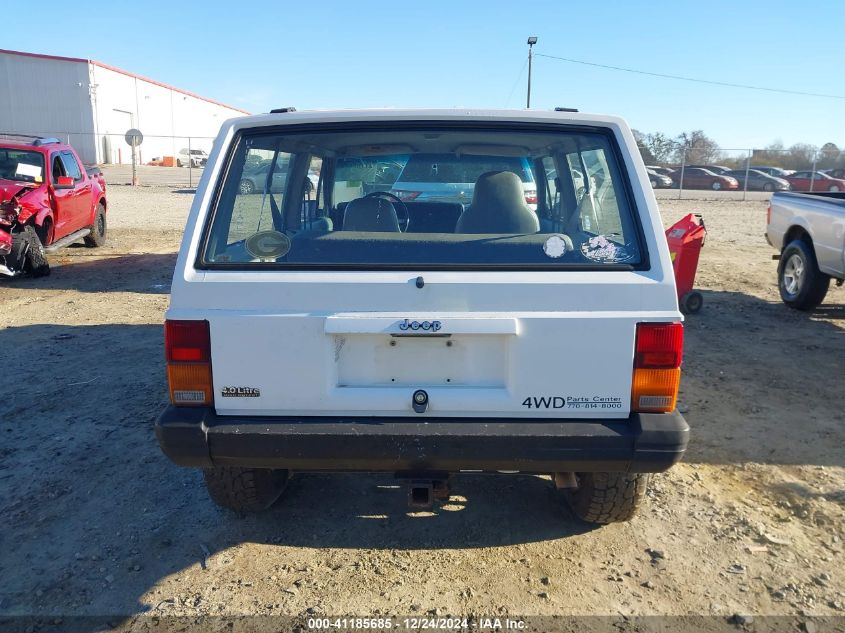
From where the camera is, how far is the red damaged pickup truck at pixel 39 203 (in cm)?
914

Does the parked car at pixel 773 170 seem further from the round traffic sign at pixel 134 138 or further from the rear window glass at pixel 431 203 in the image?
the rear window glass at pixel 431 203

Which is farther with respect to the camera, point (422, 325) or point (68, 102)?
point (68, 102)

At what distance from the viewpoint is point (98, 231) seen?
502 inches

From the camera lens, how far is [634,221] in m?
2.88

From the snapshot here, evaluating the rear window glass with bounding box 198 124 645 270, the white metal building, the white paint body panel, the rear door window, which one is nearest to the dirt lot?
the white paint body panel

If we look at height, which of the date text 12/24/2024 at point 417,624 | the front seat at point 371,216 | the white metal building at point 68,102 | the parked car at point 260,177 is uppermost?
the white metal building at point 68,102

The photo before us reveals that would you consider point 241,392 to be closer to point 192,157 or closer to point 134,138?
point 134,138

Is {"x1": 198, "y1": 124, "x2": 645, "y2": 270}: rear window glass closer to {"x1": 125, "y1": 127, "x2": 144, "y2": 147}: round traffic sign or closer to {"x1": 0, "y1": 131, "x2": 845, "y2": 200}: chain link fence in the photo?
{"x1": 125, "y1": 127, "x2": 144, "y2": 147}: round traffic sign

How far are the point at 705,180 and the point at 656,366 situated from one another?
35096 mm

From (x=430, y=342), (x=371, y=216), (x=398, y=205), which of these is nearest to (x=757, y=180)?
(x=398, y=205)

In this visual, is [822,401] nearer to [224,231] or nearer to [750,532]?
[750,532]

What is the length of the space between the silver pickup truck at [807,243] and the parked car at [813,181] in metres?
23.8

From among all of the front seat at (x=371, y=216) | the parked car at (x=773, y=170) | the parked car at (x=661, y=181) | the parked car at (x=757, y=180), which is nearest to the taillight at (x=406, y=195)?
the front seat at (x=371, y=216)

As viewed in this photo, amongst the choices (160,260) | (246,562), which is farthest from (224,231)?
(160,260)
